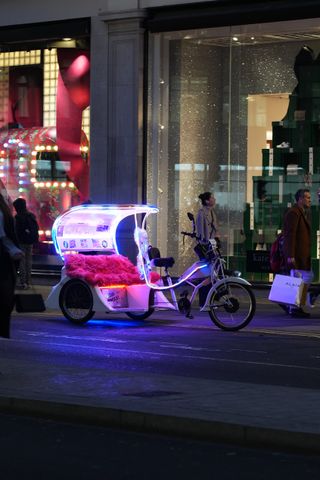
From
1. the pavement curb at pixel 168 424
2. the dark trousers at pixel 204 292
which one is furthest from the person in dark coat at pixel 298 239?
the pavement curb at pixel 168 424

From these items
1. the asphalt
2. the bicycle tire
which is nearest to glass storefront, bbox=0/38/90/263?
the bicycle tire

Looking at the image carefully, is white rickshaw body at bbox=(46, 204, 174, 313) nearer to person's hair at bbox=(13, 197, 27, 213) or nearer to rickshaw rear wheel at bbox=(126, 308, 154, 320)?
rickshaw rear wheel at bbox=(126, 308, 154, 320)

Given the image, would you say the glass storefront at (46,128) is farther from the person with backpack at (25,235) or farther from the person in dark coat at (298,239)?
the person in dark coat at (298,239)

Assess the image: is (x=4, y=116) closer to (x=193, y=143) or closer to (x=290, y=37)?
(x=193, y=143)

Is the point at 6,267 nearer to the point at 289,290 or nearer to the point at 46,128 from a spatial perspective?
the point at 289,290

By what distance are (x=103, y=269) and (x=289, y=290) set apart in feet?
9.06

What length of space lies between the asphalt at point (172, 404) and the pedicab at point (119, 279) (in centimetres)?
451

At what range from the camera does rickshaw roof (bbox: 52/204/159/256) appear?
1566 cm

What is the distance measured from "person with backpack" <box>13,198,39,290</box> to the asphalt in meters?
10.7

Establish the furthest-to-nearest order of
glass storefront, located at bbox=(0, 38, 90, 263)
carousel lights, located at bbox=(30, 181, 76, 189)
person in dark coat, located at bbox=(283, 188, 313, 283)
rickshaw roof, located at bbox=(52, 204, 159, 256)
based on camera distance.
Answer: carousel lights, located at bbox=(30, 181, 76, 189) < glass storefront, located at bbox=(0, 38, 90, 263) < person in dark coat, located at bbox=(283, 188, 313, 283) < rickshaw roof, located at bbox=(52, 204, 159, 256)

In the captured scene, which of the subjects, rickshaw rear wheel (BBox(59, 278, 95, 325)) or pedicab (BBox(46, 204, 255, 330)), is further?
rickshaw rear wheel (BBox(59, 278, 95, 325))

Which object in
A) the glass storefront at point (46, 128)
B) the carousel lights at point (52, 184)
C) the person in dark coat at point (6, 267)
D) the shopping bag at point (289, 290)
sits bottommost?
the shopping bag at point (289, 290)

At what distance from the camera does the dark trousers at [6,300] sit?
10.6m

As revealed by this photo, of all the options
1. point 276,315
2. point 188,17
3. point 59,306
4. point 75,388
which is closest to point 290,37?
point 188,17
